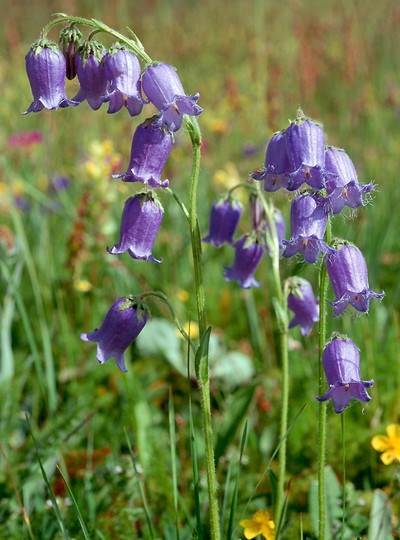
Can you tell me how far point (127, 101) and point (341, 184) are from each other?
1.54 ft

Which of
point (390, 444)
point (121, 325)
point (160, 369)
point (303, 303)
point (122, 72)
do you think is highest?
point (160, 369)

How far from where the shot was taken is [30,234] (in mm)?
3898

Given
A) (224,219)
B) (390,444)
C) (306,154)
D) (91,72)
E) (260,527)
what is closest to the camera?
(306,154)

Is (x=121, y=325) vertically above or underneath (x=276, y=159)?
underneath

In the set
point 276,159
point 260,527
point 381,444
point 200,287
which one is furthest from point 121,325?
point 381,444

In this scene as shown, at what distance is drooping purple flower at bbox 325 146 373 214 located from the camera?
1.36m

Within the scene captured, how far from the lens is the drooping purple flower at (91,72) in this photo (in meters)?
1.43

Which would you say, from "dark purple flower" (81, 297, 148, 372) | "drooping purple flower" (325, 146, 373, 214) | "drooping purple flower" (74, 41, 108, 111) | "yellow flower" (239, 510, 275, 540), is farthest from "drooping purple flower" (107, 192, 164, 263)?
"yellow flower" (239, 510, 275, 540)

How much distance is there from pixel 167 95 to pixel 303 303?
0.73 m

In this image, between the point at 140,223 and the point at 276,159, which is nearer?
the point at 276,159

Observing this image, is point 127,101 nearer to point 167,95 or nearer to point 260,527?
point 167,95

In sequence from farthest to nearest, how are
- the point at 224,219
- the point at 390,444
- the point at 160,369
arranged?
the point at 160,369
the point at 224,219
the point at 390,444

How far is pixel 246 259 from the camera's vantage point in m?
1.89

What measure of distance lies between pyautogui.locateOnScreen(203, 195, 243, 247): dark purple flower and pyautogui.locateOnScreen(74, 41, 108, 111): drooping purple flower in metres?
0.51
